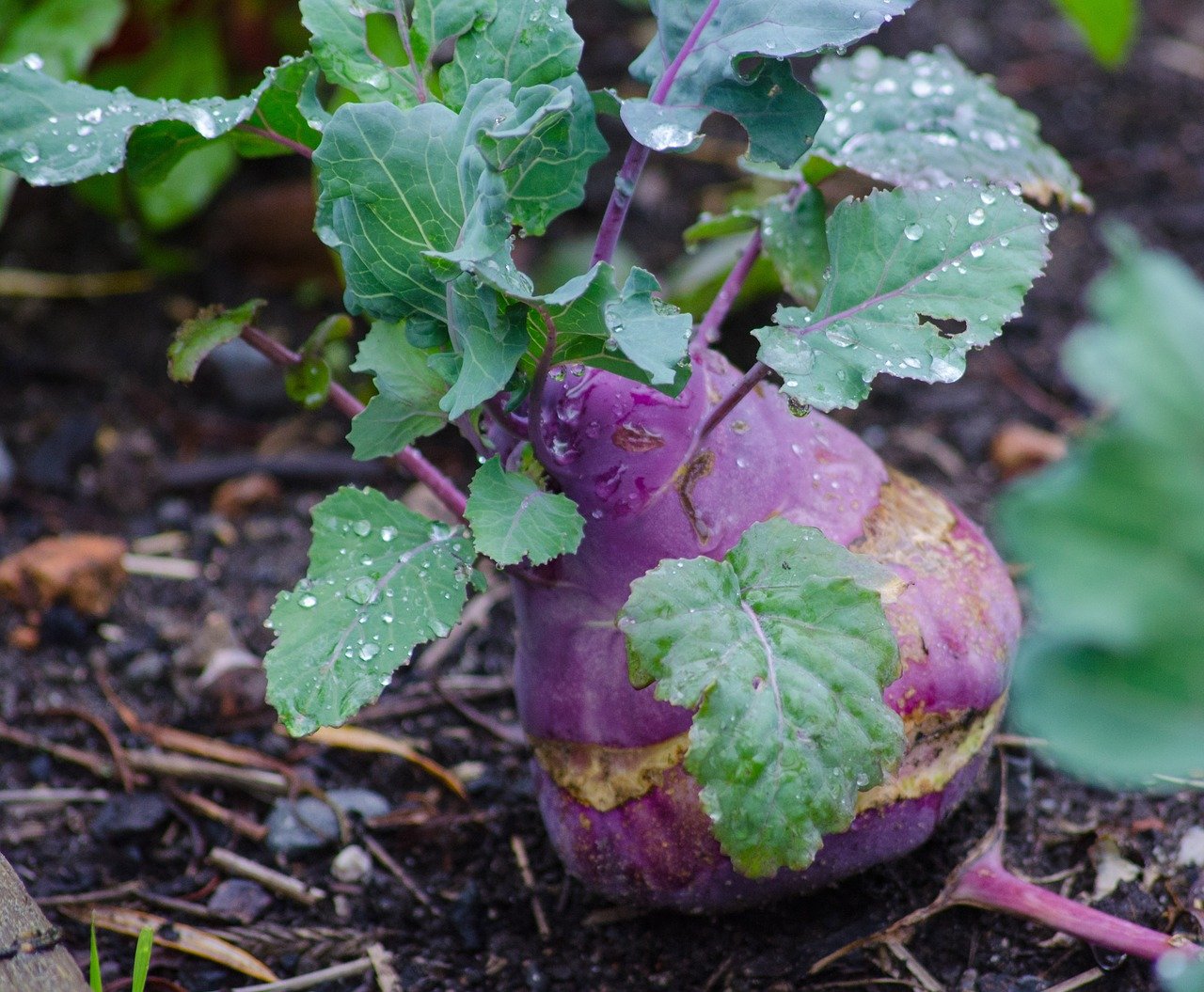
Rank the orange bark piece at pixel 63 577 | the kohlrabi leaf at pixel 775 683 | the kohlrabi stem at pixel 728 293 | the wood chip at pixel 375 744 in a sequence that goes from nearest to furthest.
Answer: the kohlrabi leaf at pixel 775 683
the kohlrabi stem at pixel 728 293
the wood chip at pixel 375 744
the orange bark piece at pixel 63 577

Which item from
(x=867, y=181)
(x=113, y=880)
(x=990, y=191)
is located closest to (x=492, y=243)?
(x=990, y=191)

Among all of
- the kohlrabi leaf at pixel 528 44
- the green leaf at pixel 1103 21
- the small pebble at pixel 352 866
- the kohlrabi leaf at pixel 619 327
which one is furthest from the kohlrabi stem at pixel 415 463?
the green leaf at pixel 1103 21

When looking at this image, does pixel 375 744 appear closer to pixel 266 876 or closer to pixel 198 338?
pixel 266 876

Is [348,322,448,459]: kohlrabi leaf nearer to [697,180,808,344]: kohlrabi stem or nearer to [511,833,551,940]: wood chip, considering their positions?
[697,180,808,344]: kohlrabi stem

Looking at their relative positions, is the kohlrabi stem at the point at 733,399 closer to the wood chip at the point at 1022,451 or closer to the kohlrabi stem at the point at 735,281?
the kohlrabi stem at the point at 735,281

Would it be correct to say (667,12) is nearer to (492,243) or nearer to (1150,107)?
(492,243)

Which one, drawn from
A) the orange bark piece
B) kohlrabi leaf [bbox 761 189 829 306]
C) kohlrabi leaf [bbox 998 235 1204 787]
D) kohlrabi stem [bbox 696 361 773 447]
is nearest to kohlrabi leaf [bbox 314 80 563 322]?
kohlrabi stem [bbox 696 361 773 447]
